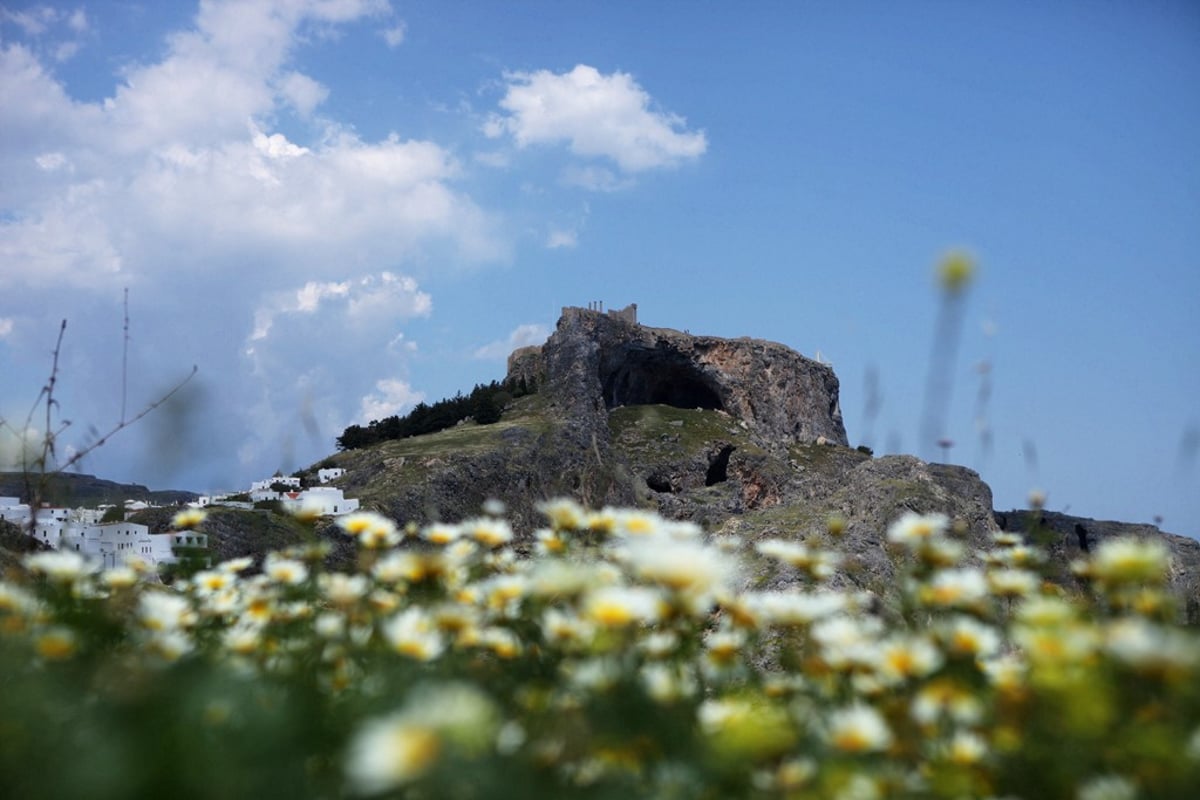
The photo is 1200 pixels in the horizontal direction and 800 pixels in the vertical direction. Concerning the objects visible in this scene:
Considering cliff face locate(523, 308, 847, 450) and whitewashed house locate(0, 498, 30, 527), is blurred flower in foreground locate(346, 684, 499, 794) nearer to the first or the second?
whitewashed house locate(0, 498, 30, 527)

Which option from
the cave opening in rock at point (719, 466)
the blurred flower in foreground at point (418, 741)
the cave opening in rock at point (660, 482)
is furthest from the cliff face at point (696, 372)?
the blurred flower in foreground at point (418, 741)

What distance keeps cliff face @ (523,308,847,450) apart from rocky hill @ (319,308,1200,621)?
0.35 feet

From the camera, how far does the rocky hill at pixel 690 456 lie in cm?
1427

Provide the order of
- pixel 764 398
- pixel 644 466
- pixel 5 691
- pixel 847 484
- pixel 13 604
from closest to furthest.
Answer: pixel 5 691 → pixel 13 604 → pixel 847 484 → pixel 644 466 → pixel 764 398

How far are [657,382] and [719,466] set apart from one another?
1157 cm

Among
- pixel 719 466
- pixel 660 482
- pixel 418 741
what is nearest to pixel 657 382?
pixel 719 466

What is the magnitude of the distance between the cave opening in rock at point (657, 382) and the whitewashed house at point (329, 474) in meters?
19.2

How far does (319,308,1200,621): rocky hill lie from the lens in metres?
14.3

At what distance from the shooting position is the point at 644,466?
45250mm

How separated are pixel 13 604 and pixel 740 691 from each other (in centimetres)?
192

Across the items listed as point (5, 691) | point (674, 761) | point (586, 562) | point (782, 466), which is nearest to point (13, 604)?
point (5, 691)

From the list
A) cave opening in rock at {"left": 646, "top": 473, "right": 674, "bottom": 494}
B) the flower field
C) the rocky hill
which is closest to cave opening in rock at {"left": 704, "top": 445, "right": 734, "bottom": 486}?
the rocky hill

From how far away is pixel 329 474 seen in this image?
3381cm

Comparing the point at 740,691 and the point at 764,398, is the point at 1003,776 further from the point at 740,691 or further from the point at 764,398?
the point at 764,398
